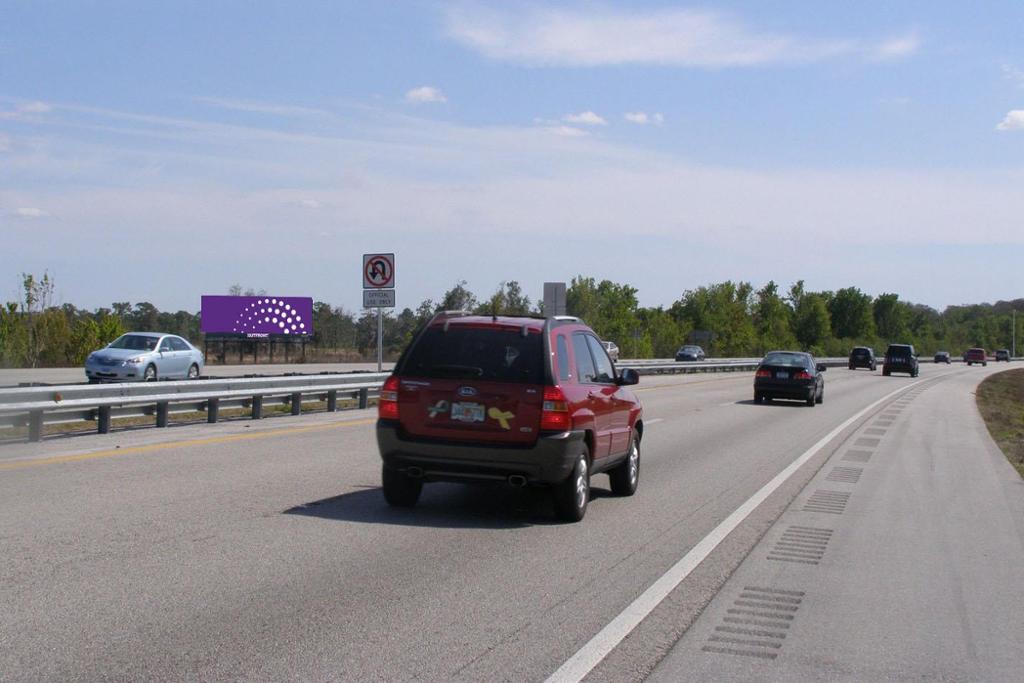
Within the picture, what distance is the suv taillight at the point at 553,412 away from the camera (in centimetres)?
997

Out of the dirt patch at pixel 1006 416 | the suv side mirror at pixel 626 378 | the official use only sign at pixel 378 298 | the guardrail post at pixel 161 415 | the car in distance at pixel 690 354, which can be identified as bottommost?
the dirt patch at pixel 1006 416

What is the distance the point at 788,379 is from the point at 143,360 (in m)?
17.5

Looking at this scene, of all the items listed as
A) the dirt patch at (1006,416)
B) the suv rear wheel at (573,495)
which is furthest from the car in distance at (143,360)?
the suv rear wheel at (573,495)

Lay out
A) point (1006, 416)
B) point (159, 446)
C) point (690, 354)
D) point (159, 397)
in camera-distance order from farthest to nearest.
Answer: point (690, 354), point (1006, 416), point (159, 397), point (159, 446)

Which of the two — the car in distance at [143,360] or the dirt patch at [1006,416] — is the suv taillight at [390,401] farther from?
the car in distance at [143,360]

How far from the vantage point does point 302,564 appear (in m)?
7.98

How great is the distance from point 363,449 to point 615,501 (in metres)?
5.00

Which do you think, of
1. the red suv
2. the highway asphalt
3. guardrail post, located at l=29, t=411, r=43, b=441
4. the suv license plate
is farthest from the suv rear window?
guardrail post, located at l=29, t=411, r=43, b=441

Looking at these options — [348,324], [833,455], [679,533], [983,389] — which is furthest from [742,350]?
[679,533]

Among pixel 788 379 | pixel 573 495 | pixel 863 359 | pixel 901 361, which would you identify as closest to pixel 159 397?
pixel 573 495

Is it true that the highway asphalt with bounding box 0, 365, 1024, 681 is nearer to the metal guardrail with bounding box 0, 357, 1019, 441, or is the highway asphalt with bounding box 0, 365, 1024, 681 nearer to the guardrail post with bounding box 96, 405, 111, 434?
the metal guardrail with bounding box 0, 357, 1019, 441

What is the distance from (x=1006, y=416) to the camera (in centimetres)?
3350

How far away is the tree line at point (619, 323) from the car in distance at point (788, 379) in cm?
809

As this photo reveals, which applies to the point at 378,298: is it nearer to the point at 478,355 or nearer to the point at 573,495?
the point at 478,355
